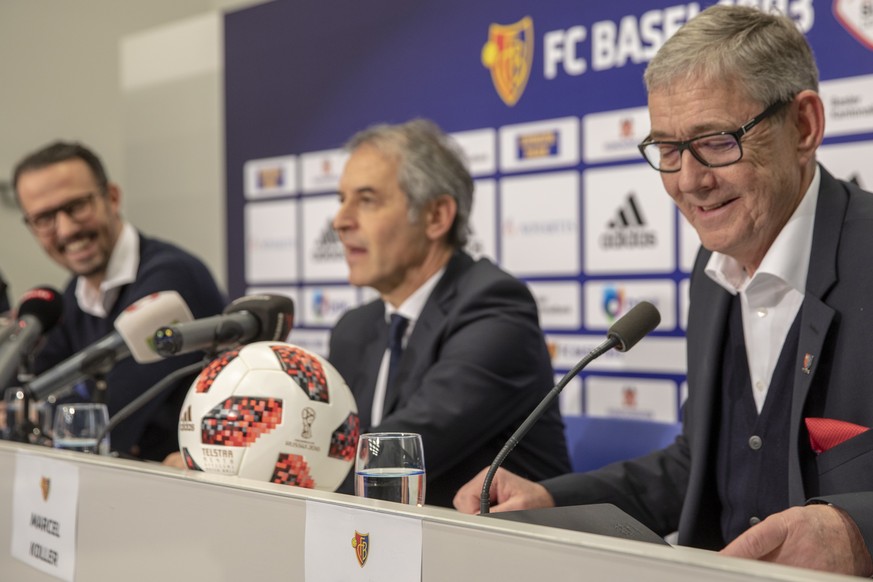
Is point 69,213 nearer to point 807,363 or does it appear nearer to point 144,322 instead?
point 144,322

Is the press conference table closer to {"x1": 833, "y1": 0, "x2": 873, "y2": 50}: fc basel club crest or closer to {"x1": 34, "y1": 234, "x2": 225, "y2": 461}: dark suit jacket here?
{"x1": 34, "y1": 234, "x2": 225, "y2": 461}: dark suit jacket

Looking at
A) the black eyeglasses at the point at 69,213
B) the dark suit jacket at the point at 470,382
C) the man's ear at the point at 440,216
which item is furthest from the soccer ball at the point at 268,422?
the black eyeglasses at the point at 69,213

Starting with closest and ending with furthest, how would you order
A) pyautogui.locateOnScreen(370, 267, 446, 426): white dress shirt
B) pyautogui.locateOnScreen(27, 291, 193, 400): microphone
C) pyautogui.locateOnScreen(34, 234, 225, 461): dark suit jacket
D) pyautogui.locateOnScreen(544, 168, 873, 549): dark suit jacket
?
pyautogui.locateOnScreen(544, 168, 873, 549): dark suit jacket → pyautogui.locateOnScreen(27, 291, 193, 400): microphone → pyautogui.locateOnScreen(370, 267, 446, 426): white dress shirt → pyautogui.locateOnScreen(34, 234, 225, 461): dark suit jacket

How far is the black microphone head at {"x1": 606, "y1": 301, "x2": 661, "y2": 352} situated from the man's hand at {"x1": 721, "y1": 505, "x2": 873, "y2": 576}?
10.2 inches

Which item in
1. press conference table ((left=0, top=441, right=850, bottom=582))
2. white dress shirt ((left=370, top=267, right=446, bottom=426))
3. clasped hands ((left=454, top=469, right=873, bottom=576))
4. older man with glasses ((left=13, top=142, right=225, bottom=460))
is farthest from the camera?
older man with glasses ((left=13, top=142, right=225, bottom=460))

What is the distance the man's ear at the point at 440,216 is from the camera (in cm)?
247

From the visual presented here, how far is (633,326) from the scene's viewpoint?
4.09 feet

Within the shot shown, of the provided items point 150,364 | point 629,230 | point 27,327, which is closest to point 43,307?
point 27,327

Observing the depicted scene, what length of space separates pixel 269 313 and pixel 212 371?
0.24 metres

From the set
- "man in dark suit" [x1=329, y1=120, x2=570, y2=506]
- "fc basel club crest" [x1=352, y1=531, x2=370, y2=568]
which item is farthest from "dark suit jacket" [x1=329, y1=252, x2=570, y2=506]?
"fc basel club crest" [x1=352, y1=531, x2=370, y2=568]

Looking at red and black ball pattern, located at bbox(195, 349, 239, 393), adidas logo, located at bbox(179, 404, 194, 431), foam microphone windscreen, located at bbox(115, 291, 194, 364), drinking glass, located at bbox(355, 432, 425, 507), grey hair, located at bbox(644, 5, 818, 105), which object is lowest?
drinking glass, located at bbox(355, 432, 425, 507)

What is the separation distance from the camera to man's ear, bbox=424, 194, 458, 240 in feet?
8.09

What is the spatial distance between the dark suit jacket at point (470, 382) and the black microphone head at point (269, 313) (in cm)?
36

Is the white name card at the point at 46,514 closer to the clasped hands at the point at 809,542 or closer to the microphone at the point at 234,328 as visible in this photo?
the microphone at the point at 234,328
